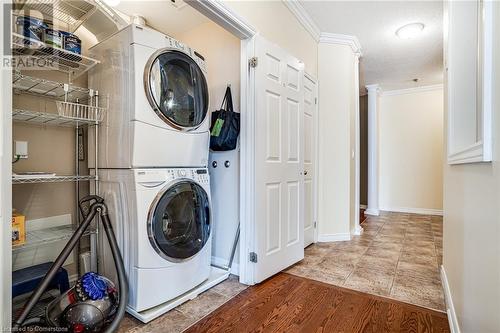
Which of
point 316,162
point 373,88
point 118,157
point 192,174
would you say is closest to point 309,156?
point 316,162

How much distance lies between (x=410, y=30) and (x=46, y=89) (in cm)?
374

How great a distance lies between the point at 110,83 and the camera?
70.2 inches

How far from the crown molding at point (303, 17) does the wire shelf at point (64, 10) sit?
5.73ft

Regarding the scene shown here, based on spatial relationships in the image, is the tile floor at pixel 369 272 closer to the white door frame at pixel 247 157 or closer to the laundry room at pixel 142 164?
the laundry room at pixel 142 164

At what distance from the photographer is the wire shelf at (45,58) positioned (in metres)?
1.48

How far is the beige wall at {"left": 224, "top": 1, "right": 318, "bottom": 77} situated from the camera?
205 centimetres

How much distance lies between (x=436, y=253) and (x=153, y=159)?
3085 mm

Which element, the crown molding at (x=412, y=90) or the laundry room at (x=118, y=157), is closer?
the laundry room at (x=118, y=157)

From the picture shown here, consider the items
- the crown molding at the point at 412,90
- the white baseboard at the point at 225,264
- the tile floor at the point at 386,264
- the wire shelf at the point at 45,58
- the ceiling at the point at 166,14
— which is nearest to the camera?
the wire shelf at the point at 45,58

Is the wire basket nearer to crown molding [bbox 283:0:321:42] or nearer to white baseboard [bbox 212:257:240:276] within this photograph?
white baseboard [bbox 212:257:240:276]

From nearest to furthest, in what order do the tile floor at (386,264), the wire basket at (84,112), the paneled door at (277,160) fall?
the wire basket at (84,112) < the tile floor at (386,264) < the paneled door at (277,160)

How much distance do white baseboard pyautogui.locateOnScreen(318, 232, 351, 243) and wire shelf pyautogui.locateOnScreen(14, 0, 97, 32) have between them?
3230 millimetres

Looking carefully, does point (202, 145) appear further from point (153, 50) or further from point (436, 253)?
point (436, 253)

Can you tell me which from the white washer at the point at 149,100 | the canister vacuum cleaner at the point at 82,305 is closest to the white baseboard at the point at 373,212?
the white washer at the point at 149,100
